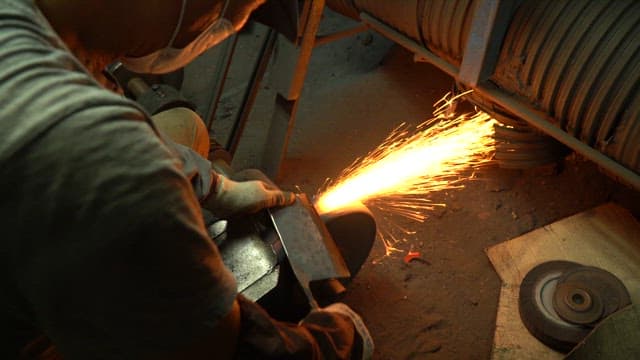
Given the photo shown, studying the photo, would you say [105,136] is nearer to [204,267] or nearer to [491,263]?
[204,267]

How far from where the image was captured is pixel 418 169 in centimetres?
329

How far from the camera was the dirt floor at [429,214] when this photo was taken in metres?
2.62

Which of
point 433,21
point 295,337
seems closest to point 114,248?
point 295,337

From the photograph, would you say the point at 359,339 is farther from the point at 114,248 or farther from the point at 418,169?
the point at 418,169

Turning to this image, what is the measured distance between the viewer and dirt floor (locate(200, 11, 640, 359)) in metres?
2.62

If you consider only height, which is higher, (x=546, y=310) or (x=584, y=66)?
(x=584, y=66)

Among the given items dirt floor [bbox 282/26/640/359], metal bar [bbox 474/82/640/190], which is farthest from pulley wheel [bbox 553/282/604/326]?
metal bar [bbox 474/82/640/190]

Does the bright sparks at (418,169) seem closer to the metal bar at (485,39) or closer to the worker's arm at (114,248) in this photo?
the metal bar at (485,39)

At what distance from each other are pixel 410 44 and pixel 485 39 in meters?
0.69

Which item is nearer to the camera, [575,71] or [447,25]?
[575,71]

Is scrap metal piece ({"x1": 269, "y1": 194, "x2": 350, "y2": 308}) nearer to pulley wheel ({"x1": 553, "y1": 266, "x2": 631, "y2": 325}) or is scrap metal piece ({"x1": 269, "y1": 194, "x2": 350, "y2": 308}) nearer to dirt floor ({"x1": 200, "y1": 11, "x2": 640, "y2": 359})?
dirt floor ({"x1": 200, "y1": 11, "x2": 640, "y2": 359})

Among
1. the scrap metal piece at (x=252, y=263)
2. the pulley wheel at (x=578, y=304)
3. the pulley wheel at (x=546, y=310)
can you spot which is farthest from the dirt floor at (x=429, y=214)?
the scrap metal piece at (x=252, y=263)

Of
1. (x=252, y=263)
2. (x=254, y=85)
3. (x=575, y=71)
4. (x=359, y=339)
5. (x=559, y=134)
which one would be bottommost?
(x=359, y=339)

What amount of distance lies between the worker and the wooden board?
1515mm
